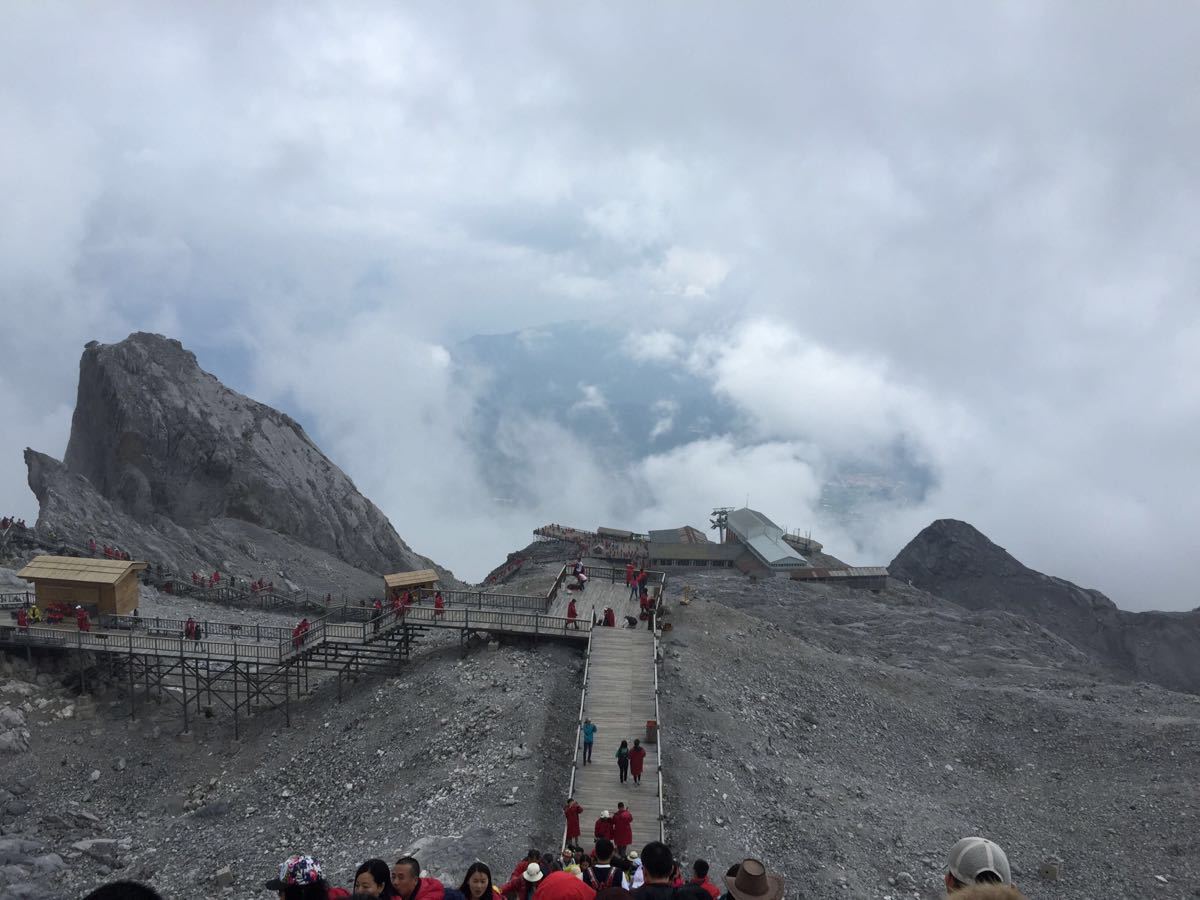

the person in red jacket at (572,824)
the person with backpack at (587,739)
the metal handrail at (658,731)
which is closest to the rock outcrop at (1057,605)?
the metal handrail at (658,731)

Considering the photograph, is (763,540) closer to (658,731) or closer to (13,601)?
(658,731)

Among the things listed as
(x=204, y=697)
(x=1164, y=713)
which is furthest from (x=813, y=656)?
(x=204, y=697)

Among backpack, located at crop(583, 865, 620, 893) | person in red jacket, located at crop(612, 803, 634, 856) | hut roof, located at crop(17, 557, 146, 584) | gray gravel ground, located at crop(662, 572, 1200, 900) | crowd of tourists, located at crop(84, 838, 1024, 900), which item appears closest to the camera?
crowd of tourists, located at crop(84, 838, 1024, 900)

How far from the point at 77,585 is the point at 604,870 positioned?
107 ft

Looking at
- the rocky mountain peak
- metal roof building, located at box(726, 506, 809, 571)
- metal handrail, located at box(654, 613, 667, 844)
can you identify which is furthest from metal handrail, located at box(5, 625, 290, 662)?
the rocky mountain peak

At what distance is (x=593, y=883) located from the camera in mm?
13516

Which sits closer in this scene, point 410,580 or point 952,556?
point 410,580

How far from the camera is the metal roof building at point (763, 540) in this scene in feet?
236

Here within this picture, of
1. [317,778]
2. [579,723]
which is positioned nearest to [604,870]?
[579,723]

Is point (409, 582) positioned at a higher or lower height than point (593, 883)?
higher

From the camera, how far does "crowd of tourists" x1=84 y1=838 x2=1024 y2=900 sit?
6.57 m

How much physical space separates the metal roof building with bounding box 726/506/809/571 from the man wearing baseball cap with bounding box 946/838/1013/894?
6487cm

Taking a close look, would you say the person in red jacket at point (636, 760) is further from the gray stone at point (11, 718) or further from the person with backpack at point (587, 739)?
the gray stone at point (11, 718)

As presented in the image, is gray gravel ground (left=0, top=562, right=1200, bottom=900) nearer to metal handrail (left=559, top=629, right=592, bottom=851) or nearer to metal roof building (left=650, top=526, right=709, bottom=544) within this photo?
metal handrail (left=559, top=629, right=592, bottom=851)
